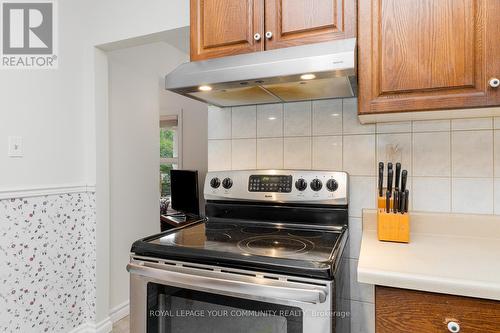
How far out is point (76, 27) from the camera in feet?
6.48

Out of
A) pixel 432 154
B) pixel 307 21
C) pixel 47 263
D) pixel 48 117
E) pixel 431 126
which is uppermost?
pixel 307 21

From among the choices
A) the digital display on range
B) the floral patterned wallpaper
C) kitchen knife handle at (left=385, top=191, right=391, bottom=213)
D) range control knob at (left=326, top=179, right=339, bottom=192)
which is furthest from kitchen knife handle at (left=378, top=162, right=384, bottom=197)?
the floral patterned wallpaper

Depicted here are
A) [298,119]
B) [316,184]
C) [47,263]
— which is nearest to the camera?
[316,184]

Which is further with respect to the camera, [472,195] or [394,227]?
[472,195]

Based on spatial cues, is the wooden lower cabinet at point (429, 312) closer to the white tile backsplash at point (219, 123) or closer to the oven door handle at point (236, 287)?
the oven door handle at point (236, 287)

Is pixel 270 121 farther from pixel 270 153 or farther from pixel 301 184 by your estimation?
pixel 301 184

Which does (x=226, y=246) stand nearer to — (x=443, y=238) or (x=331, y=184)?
(x=331, y=184)

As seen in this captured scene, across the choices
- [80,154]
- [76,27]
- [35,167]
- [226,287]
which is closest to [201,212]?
[80,154]

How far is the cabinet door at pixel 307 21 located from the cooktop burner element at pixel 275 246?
30.1 inches

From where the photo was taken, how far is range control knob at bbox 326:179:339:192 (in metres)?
1.38

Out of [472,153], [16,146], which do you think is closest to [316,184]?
[472,153]

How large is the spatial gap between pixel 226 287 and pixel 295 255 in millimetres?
239

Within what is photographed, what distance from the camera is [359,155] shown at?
1.43m

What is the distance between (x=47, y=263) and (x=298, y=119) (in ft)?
5.44
